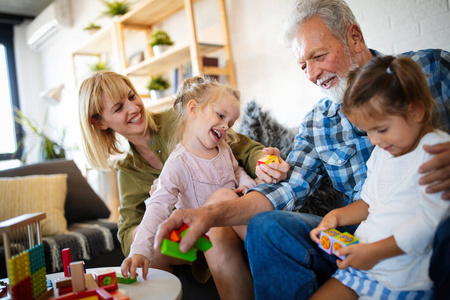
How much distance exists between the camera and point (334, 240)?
0.95 meters

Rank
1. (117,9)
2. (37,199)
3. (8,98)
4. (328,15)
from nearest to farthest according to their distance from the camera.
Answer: (328,15) < (37,199) < (117,9) < (8,98)

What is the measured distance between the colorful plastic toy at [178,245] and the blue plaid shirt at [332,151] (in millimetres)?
378

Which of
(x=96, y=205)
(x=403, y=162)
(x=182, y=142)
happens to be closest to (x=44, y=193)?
(x=96, y=205)

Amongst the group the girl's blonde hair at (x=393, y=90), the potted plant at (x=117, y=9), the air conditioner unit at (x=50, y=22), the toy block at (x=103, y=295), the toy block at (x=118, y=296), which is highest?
the air conditioner unit at (x=50, y=22)

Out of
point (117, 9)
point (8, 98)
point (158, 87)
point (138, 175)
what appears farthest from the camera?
point (8, 98)

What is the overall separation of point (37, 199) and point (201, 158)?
148 centimetres

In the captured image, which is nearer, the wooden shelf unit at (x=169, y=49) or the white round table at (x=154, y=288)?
the white round table at (x=154, y=288)

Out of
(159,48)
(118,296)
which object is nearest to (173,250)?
(118,296)

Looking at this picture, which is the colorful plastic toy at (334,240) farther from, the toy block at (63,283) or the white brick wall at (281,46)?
the white brick wall at (281,46)

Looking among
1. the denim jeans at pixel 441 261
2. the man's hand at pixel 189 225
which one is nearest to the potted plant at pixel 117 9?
the man's hand at pixel 189 225

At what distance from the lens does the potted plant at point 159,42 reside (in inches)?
126

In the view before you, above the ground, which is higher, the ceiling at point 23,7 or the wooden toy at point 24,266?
the ceiling at point 23,7

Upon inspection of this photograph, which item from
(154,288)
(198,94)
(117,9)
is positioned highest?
(117,9)

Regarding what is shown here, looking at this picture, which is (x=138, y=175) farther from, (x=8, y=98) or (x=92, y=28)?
(x=8, y=98)
